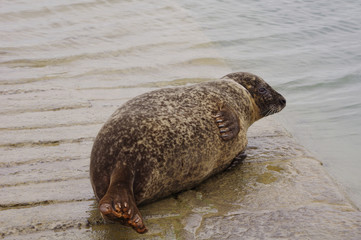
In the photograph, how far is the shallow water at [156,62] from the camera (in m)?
4.26

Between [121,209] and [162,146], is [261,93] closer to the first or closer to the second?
[162,146]

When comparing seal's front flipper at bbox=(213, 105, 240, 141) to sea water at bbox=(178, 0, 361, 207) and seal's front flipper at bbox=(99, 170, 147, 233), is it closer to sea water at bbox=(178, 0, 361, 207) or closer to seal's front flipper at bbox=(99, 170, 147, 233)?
seal's front flipper at bbox=(99, 170, 147, 233)

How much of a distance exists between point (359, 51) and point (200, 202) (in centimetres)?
558

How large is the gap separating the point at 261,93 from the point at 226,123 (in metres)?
0.85

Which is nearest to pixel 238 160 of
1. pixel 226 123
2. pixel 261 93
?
pixel 226 123

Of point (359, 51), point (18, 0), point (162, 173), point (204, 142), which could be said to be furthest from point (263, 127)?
point (18, 0)

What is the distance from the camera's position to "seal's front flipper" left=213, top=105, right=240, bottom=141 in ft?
11.2

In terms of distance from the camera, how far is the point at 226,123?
11.3ft

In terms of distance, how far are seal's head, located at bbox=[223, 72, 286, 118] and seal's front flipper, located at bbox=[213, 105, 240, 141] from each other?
2.25 ft

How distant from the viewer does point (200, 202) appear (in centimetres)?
322

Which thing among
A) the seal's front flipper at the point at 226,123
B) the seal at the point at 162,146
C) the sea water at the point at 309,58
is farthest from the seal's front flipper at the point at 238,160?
the sea water at the point at 309,58

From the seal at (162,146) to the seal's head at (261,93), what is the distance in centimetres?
37

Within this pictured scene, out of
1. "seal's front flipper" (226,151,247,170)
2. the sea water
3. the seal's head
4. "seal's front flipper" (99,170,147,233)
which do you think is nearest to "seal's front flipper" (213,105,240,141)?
"seal's front flipper" (226,151,247,170)

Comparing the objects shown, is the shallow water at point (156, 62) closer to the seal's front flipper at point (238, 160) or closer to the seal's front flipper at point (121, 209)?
the seal's front flipper at point (121, 209)
